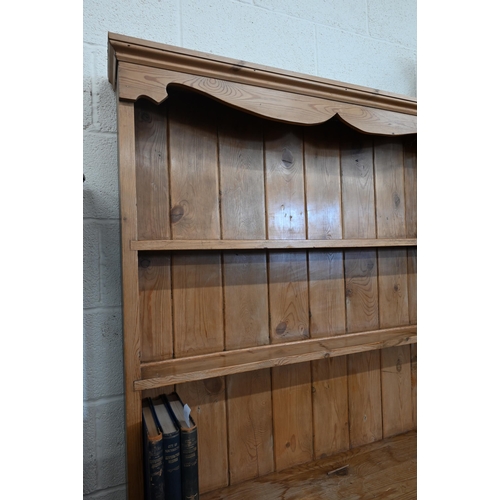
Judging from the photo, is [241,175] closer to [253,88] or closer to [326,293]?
[253,88]

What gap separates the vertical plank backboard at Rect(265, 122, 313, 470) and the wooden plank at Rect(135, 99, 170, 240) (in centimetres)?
31

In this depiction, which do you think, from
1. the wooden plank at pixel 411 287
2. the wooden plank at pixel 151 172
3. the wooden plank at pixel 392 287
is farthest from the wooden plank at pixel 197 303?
→ the wooden plank at pixel 411 287

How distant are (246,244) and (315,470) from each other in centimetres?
74

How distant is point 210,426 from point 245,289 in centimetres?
40

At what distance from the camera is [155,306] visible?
96 cm

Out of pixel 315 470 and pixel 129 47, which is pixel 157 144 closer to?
pixel 129 47

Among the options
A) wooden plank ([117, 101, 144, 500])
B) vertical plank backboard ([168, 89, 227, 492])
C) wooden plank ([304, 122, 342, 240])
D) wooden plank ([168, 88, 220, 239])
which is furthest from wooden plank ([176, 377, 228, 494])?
wooden plank ([304, 122, 342, 240])

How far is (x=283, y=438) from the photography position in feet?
3.69

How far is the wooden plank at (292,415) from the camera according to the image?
1.12 metres

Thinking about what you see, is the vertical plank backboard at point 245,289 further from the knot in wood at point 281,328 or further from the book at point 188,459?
the book at point 188,459

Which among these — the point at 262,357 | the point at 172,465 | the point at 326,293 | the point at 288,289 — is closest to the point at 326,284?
the point at 326,293

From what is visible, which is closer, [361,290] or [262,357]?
[262,357]
